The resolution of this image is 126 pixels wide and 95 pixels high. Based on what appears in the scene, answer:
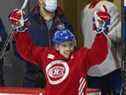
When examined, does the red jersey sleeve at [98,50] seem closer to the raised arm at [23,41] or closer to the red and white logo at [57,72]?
the red and white logo at [57,72]

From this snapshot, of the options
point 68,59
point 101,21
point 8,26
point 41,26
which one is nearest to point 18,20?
point 41,26

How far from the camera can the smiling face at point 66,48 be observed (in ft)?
25.7

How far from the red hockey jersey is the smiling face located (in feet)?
0.17

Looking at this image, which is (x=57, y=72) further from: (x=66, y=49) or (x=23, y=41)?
(x=23, y=41)

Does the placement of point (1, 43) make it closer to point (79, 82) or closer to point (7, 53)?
point (7, 53)

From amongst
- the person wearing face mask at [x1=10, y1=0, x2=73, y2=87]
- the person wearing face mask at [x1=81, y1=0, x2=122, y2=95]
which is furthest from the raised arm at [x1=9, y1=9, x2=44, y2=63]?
the person wearing face mask at [x1=81, y1=0, x2=122, y2=95]

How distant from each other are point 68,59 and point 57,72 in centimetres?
19

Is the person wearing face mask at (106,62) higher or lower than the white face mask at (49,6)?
lower

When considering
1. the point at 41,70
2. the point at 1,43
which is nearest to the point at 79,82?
the point at 41,70

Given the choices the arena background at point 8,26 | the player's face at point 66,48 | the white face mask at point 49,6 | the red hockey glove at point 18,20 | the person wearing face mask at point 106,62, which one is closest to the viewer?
the player's face at point 66,48

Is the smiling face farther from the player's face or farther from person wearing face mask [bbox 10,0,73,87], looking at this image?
person wearing face mask [bbox 10,0,73,87]

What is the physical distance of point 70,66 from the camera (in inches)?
312

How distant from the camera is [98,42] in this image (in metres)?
7.87

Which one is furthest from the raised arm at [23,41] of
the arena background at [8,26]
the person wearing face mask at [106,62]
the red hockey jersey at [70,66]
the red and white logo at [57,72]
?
the arena background at [8,26]
